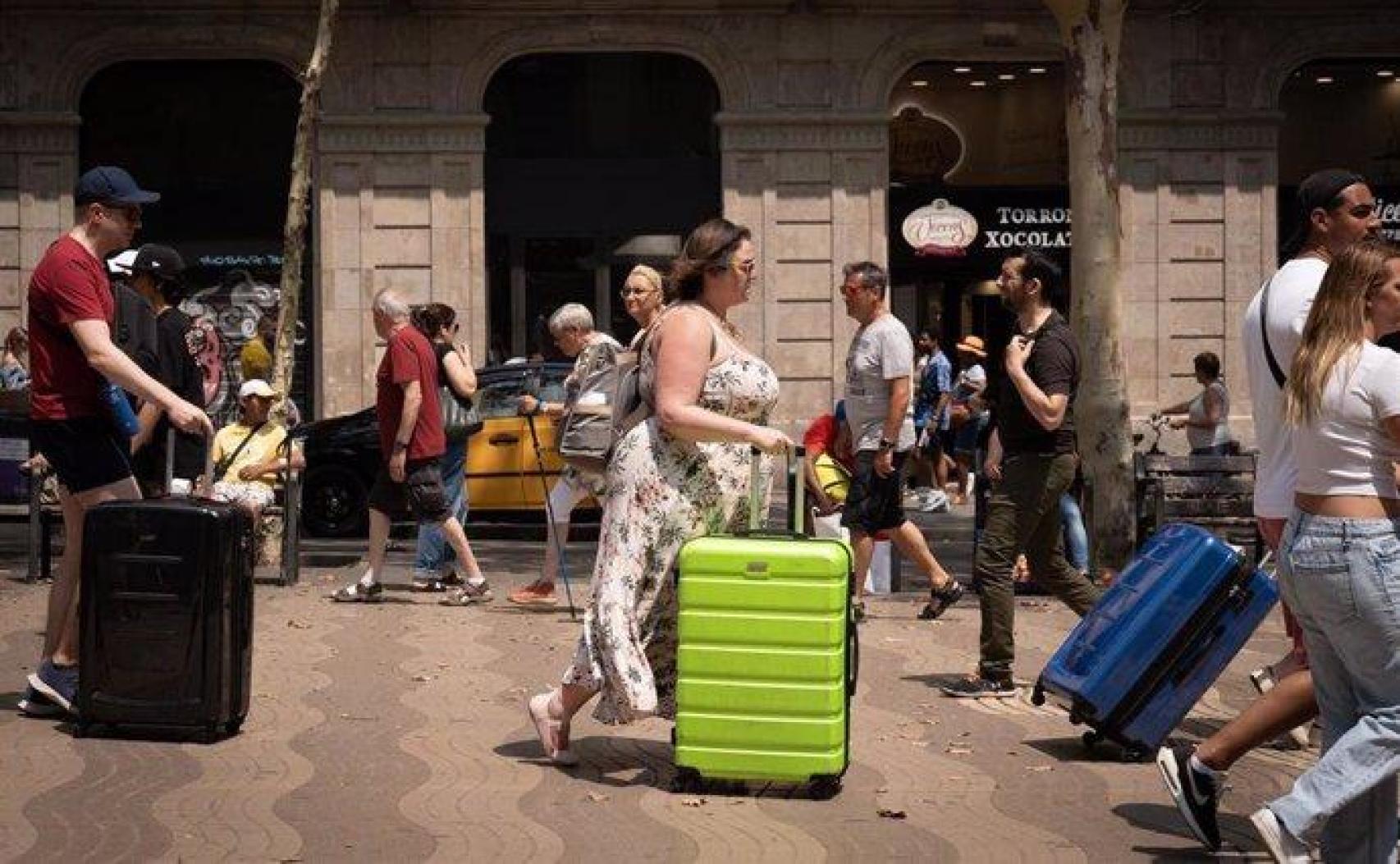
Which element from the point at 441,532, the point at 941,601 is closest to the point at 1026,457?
the point at 941,601

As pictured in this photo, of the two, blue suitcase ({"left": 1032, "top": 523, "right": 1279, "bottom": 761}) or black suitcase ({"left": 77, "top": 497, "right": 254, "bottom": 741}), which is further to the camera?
black suitcase ({"left": 77, "top": 497, "right": 254, "bottom": 741})

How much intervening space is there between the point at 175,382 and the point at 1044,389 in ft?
13.6

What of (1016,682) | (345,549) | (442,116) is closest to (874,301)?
(1016,682)

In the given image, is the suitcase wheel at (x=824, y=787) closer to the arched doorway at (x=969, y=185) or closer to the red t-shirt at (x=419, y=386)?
the red t-shirt at (x=419, y=386)

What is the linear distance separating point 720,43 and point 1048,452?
57.5ft

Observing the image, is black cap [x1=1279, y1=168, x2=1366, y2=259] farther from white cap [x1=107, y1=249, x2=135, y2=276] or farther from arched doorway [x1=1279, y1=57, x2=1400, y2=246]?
arched doorway [x1=1279, y1=57, x2=1400, y2=246]

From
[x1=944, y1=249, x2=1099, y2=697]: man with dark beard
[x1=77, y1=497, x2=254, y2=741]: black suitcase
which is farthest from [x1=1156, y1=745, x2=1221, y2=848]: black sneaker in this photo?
[x1=77, y1=497, x2=254, y2=741]: black suitcase

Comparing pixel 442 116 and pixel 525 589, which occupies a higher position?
pixel 442 116

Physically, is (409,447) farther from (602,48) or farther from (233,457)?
(602,48)

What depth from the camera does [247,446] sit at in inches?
616

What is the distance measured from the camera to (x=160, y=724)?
29.8 feet

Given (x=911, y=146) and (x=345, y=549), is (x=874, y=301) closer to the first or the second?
(x=345, y=549)

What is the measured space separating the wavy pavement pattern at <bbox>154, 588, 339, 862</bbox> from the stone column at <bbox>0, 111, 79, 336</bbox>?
1576 centimetres

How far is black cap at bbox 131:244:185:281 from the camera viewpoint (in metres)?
11.6
